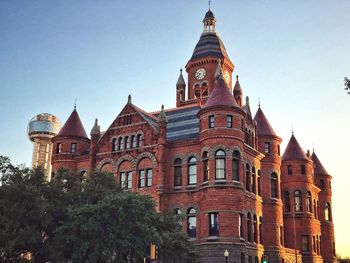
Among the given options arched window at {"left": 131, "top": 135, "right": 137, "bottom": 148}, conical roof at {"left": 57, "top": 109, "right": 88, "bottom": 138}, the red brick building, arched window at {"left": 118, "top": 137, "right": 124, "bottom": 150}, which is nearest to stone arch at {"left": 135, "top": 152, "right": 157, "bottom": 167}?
the red brick building

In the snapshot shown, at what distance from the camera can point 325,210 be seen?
237 feet

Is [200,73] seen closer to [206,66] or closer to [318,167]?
[206,66]

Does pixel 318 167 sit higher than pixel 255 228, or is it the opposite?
pixel 318 167

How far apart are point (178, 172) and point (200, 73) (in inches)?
901

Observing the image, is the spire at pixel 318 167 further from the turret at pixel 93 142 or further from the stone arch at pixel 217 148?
the turret at pixel 93 142

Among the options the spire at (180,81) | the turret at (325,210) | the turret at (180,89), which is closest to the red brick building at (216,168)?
the turret at (325,210)

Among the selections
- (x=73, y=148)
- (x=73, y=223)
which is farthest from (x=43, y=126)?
(x=73, y=223)

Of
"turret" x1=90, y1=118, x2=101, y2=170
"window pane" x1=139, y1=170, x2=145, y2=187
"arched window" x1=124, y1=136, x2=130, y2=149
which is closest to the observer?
"window pane" x1=139, y1=170, x2=145, y2=187

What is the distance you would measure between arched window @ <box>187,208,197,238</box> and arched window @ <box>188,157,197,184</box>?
3.00m

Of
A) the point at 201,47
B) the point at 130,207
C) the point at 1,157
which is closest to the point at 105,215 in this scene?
the point at 130,207

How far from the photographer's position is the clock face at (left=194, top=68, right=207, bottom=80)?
69.3m

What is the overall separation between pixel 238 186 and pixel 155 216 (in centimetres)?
1307

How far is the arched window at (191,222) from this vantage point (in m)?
47.9

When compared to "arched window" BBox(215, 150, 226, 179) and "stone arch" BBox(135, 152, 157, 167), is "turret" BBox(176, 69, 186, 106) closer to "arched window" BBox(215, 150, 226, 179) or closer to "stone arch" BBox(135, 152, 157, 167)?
"stone arch" BBox(135, 152, 157, 167)
